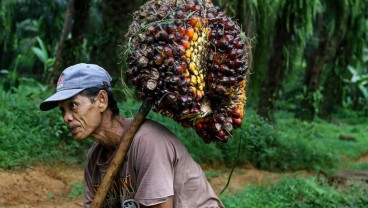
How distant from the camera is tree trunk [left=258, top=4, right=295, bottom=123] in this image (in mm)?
12062

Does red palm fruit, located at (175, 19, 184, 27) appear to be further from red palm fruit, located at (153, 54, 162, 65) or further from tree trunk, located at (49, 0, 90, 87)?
tree trunk, located at (49, 0, 90, 87)

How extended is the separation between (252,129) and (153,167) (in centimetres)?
770

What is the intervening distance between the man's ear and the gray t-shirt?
0.14 m

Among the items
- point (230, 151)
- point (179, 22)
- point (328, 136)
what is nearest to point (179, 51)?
point (179, 22)

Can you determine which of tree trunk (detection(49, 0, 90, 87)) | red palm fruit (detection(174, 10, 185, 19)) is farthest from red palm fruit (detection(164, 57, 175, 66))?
tree trunk (detection(49, 0, 90, 87))

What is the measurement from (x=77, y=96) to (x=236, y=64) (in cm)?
81

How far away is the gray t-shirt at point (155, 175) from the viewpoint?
266 centimetres

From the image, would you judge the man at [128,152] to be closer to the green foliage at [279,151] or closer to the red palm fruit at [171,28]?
the red palm fruit at [171,28]

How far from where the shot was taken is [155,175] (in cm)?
265

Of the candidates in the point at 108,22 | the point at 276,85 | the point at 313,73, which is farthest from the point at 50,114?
the point at 313,73

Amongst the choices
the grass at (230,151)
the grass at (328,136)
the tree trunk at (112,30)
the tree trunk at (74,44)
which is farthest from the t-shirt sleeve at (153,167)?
the grass at (328,136)

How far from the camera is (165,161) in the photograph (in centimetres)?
271

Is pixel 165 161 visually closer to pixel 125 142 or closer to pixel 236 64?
pixel 125 142

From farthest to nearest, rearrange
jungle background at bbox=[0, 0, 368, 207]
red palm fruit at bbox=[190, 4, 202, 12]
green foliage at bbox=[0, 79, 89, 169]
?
1. green foliage at bbox=[0, 79, 89, 169]
2. jungle background at bbox=[0, 0, 368, 207]
3. red palm fruit at bbox=[190, 4, 202, 12]
